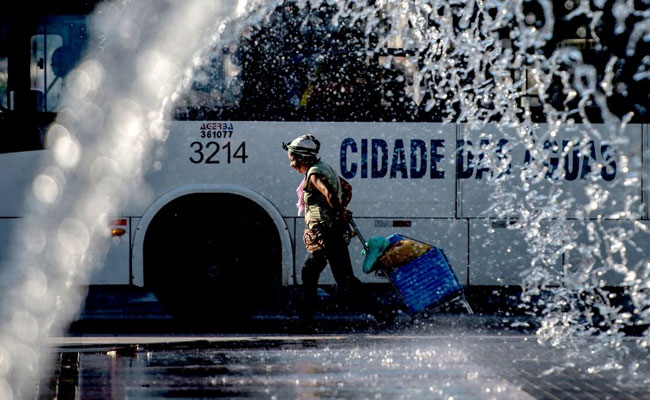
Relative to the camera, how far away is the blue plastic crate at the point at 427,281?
1079 centimetres

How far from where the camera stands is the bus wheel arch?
1210cm

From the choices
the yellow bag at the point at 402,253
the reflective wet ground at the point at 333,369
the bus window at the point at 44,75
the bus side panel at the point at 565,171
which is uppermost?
the bus window at the point at 44,75

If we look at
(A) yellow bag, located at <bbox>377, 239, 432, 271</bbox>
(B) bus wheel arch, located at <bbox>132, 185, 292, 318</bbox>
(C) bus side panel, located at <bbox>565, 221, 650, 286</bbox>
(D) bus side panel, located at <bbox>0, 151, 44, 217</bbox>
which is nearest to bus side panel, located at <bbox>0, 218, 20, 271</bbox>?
(D) bus side panel, located at <bbox>0, 151, 44, 217</bbox>

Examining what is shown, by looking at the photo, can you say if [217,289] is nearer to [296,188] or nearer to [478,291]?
[296,188]

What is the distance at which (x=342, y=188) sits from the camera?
36.7 feet

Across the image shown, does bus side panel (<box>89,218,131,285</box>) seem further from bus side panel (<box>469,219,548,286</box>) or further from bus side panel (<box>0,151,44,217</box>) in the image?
bus side panel (<box>469,219,548,286</box>)

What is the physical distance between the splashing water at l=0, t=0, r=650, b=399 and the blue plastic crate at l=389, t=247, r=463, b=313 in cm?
113

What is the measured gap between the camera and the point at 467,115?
11969 mm

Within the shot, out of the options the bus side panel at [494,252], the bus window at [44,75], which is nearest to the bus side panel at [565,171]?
the bus side panel at [494,252]

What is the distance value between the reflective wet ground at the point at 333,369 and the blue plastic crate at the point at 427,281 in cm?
33

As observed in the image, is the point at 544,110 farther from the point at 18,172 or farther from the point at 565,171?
the point at 18,172

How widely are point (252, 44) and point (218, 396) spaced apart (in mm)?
4979

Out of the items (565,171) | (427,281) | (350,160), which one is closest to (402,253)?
(427,281)

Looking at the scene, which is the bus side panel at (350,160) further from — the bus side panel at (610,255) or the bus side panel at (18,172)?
the bus side panel at (610,255)
